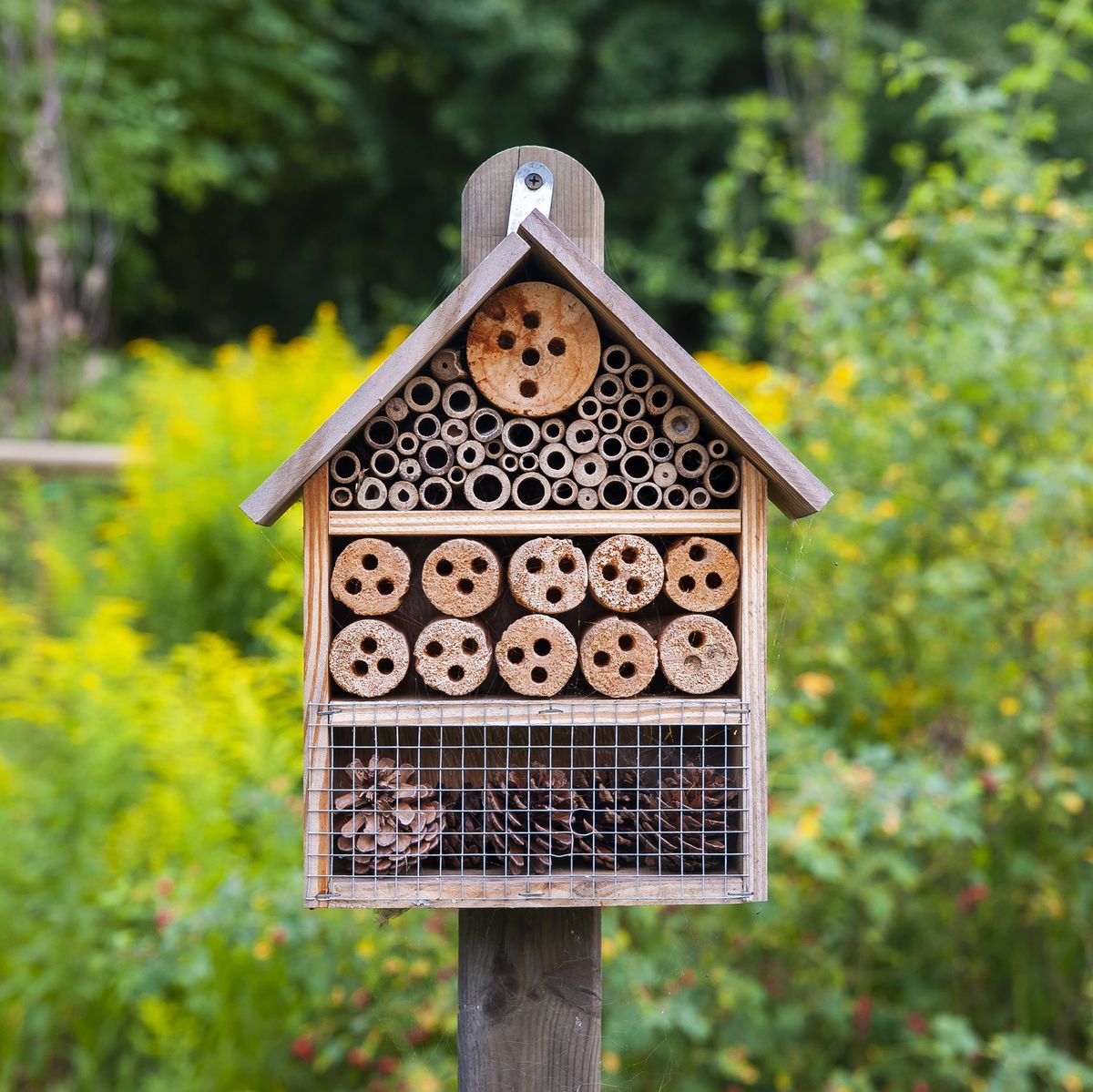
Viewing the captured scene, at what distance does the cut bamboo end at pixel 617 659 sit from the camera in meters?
1.42

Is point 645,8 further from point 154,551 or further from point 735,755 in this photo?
point 735,755

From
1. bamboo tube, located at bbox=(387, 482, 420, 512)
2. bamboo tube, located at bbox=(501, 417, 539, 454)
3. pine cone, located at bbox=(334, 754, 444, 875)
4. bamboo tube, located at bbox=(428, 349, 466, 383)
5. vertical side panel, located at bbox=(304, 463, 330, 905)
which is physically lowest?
pine cone, located at bbox=(334, 754, 444, 875)

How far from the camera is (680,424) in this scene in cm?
144

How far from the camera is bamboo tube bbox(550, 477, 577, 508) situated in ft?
4.69

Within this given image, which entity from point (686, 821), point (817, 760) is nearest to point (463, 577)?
point (686, 821)

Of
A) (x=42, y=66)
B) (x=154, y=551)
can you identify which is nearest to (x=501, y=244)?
(x=154, y=551)

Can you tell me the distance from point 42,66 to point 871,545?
21.6ft

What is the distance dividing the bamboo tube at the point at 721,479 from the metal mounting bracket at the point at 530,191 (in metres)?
0.39

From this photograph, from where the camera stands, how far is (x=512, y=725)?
55.6 inches

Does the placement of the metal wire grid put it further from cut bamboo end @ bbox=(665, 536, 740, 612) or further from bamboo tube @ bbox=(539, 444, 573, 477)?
bamboo tube @ bbox=(539, 444, 573, 477)

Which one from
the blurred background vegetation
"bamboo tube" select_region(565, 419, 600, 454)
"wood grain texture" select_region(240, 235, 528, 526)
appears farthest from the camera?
the blurred background vegetation

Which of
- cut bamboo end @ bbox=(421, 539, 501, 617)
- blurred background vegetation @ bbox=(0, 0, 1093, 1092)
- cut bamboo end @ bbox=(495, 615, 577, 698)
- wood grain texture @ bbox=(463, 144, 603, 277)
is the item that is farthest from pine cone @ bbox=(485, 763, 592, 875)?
wood grain texture @ bbox=(463, 144, 603, 277)

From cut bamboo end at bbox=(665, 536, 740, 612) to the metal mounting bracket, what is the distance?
0.46 meters

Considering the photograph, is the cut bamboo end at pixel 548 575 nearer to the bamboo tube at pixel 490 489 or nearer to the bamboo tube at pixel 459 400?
the bamboo tube at pixel 490 489
